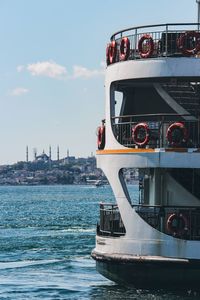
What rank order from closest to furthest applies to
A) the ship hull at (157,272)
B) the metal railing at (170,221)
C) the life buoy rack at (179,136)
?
the ship hull at (157,272), the life buoy rack at (179,136), the metal railing at (170,221)

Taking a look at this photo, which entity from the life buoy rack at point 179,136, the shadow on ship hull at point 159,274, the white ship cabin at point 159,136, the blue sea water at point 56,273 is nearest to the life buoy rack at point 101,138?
the white ship cabin at point 159,136

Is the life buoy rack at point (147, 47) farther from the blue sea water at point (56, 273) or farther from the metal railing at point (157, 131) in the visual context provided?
the blue sea water at point (56, 273)

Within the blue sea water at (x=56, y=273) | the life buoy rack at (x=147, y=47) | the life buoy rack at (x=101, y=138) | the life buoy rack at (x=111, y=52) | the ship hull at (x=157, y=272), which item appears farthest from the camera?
the life buoy rack at (x=101, y=138)

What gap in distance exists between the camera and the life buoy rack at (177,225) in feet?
88.5

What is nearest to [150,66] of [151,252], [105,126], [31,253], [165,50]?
[165,50]

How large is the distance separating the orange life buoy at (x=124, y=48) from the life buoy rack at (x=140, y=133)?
7.24 feet

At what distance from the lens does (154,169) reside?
28.5m

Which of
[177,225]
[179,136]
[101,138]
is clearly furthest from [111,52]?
[177,225]

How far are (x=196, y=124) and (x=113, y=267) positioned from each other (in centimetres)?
452

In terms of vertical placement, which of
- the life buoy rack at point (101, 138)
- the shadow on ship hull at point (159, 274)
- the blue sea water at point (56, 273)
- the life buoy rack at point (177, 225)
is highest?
the life buoy rack at point (101, 138)

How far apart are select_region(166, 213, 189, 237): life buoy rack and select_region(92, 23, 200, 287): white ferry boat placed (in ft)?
0.09

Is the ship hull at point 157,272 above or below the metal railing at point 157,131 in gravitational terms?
below

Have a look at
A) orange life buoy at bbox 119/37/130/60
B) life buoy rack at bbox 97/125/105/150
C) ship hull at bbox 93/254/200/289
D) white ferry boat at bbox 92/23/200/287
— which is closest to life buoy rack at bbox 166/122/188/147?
white ferry boat at bbox 92/23/200/287

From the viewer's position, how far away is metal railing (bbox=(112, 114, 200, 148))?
27484mm
